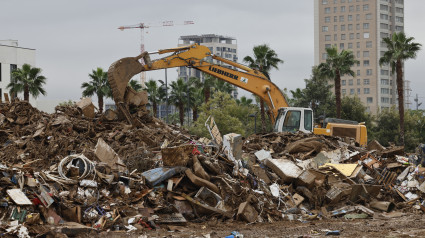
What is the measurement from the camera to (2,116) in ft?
63.9

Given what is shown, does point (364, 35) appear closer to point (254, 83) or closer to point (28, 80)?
point (28, 80)

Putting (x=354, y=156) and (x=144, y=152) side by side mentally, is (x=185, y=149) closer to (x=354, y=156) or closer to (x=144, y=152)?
(x=144, y=152)

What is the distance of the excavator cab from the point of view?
22.8 m

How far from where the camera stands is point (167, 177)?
13.6m

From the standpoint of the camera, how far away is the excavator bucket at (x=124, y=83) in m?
18.6

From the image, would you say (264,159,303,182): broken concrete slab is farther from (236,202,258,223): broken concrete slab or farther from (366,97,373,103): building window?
(366,97,373,103): building window

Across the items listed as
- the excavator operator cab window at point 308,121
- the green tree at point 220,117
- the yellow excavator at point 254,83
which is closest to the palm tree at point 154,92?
the green tree at point 220,117

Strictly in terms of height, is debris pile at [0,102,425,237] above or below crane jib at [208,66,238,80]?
below

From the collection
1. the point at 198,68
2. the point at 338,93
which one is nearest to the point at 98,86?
the point at 338,93

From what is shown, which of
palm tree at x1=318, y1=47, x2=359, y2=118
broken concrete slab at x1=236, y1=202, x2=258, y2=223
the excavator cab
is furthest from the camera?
palm tree at x1=318, y1=47, x2=359, y2=118

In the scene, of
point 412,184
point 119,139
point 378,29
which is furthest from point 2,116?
point 378,29

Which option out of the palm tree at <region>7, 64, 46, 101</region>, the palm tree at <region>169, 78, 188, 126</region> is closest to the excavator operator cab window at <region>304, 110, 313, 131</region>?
the palm tree at <region>7, 64, 46, 101</region>

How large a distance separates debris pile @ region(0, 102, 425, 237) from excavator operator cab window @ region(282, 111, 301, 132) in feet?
3.90

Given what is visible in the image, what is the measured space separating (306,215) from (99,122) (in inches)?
299
